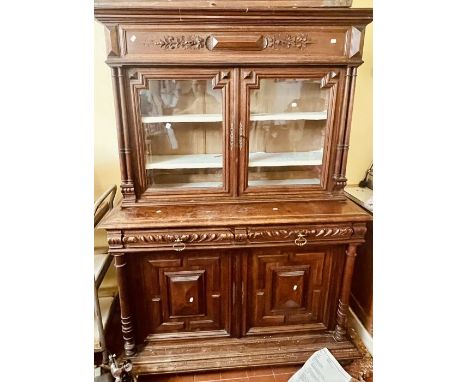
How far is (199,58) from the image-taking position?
1.24 metres

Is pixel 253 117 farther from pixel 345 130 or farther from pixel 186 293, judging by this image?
pixel 186 293

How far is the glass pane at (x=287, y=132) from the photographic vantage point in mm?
1421

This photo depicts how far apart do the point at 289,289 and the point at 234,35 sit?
123 cm

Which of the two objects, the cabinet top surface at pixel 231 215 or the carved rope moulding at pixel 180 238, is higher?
the cabinet top surface at pixel 231 215

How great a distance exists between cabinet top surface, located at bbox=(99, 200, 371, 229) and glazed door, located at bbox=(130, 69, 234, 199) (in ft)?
0.31

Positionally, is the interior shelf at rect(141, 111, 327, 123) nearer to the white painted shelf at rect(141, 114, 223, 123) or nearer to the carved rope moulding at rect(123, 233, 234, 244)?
the white painted shelf at rect(141, 114, 223, 123)

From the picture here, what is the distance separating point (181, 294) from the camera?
1405mm

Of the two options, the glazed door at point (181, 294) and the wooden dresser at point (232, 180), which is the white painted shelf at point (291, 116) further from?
the glazed door at point (181, 294)

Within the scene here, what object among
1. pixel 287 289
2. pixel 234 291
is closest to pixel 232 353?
pixel 234 291

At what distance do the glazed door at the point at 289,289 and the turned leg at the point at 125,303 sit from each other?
0.57 m

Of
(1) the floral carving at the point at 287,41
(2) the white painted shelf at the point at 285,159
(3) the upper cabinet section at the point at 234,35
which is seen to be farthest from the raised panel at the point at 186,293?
(1) the floral carving at the point at 287,41

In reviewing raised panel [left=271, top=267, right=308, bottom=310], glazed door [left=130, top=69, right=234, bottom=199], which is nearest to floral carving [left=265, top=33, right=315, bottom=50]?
glazed door [left=130, top=69, right=234, bottom=199]

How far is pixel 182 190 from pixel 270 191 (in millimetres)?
450
